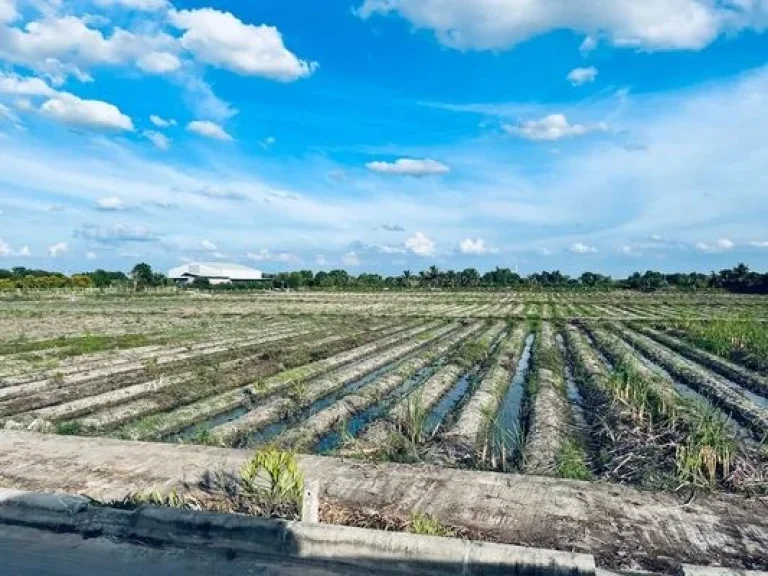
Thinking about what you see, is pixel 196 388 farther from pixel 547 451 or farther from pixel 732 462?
pixel 732 462

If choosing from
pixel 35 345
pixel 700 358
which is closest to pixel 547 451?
pixel 700 358

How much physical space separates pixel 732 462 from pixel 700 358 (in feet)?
38.0

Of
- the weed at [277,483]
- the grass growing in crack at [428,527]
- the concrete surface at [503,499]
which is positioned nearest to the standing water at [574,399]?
the concrete surface at [503,499]

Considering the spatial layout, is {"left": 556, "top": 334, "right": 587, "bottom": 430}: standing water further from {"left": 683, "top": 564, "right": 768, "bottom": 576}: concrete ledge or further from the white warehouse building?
the white warehouse building

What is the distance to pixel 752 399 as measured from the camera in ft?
36.8

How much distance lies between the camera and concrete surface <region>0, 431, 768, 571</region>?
4.30 meters

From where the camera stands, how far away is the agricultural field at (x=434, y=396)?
22.3ft

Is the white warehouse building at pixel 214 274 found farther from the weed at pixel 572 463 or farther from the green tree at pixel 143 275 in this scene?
the weed at pixel 572 463

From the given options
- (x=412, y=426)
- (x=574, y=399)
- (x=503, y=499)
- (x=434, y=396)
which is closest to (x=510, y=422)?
(x=434, y=396)

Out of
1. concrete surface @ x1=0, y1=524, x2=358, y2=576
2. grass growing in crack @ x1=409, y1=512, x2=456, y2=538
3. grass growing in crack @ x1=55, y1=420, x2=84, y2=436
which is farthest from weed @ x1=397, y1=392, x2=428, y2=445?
grass growing in crack @ x1=55, y1=420, x2=84, y2=436

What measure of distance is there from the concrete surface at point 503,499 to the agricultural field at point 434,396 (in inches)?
24.3

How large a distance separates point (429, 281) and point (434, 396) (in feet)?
260

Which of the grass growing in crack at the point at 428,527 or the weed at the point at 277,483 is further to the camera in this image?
the weed at the point at 277,483

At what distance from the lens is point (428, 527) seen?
165 inches
